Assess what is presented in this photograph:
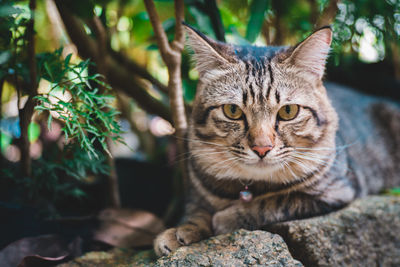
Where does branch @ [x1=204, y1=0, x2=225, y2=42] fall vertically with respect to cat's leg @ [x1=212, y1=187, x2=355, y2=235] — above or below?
above

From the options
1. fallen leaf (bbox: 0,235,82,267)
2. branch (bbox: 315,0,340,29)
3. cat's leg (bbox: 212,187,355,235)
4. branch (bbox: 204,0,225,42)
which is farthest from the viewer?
branch (bbox: 204,0,225,42)

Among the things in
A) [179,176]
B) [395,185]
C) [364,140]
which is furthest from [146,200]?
[395,185]

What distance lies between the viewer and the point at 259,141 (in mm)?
1307

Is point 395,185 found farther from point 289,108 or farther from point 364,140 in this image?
point 289,108

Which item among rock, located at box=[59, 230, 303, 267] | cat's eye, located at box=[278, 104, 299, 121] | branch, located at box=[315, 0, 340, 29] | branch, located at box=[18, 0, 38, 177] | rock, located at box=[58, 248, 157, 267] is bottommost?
rock, located at box=[58, 248, 157, 267]

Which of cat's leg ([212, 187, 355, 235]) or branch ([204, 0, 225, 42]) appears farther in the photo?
branch ([204, 0, 225, 42])

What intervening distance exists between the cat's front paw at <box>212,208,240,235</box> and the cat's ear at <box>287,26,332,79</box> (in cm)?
77

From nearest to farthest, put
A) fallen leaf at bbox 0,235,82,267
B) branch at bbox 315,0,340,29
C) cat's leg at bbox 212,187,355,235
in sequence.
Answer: fallen leaf at bbox 0,235,82,267, cat's leg at bbox 212,187,355,235, branch at bbox 315,0,340,29

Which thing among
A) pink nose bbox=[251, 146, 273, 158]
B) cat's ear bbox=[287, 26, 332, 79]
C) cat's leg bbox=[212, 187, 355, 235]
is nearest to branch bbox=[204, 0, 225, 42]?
cat's ear bbox=[287, 26, 332, 79]

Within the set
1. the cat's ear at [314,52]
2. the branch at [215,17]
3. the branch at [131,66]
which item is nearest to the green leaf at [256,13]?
the branch at [215,17]

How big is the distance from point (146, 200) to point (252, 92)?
4.04ft

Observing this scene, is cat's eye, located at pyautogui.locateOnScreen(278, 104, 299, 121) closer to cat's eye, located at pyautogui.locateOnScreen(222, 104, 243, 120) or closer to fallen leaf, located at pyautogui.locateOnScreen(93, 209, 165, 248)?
cat's eye, located at pyautogui.locateOnScreen(222, 104, 243, 120)

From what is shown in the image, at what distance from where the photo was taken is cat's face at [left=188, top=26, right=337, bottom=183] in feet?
4.51

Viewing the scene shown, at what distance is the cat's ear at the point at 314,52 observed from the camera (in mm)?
1411
